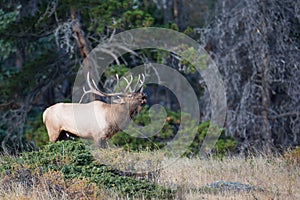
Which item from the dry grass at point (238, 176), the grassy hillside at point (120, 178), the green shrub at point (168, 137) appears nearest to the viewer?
the grassy hillside at point (120, 178)

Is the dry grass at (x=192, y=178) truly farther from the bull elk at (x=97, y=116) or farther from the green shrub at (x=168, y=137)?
the green shrub at (x=168, y=137)

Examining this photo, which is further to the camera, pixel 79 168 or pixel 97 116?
pixel 97 116

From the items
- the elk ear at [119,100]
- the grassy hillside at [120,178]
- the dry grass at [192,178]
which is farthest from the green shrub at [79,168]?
the elk ear at [119,100]

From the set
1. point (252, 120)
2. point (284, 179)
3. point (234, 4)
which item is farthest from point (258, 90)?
point (284, 179)

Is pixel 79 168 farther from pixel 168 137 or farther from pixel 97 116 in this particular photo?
pixel 168 137

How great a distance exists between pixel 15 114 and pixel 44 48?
3.51 m

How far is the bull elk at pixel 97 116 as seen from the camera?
10148 millimetres

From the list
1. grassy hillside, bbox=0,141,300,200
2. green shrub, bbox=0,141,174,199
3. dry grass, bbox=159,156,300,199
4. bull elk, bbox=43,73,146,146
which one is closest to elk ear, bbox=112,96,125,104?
bull elk, bbox=43,73,146,146

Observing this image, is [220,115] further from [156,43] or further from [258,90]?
[156,43]

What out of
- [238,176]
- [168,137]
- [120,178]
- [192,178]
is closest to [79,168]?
[120,178]

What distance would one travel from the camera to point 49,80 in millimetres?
17781

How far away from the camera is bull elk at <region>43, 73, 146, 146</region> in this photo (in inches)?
400

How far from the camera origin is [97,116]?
10242 mm

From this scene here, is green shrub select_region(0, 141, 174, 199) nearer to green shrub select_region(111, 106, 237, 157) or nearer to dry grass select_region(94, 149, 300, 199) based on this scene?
dry grass select_region(94, 149, 300, 199)
